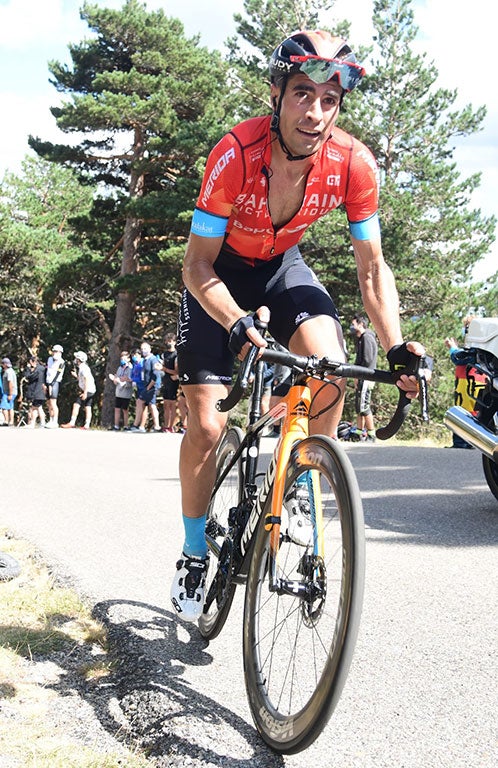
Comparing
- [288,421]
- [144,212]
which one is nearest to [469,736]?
[288,421]

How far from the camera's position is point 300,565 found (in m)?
2.79

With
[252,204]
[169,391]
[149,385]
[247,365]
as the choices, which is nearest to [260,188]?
[252,204]

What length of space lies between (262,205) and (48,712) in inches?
81.9

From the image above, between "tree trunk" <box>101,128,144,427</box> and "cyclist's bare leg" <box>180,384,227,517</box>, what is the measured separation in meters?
29.2

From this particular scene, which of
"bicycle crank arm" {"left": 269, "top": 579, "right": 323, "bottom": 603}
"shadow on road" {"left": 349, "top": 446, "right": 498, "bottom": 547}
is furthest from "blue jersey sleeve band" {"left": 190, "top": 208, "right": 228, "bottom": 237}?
"shadow on road" {"left": 349, "top": 446, "right": 498, "bottom": 547}

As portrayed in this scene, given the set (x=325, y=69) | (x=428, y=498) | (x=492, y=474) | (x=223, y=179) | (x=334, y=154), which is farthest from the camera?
(x=428, y=498)

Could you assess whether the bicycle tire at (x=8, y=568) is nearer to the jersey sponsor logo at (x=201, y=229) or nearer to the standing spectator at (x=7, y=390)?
the jersey sponsor logo at (x=201, y=229)

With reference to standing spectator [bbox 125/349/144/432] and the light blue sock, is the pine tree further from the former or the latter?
the light blue sock

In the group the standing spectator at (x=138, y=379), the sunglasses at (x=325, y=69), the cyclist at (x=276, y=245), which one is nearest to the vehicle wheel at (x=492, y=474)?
the cyclist at (x=276, y=245)

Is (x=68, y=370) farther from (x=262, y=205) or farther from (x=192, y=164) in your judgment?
(x=262, y=205)

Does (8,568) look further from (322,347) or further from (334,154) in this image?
(334,154)

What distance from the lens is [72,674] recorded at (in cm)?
348

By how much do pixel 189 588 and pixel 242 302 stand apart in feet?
4.25

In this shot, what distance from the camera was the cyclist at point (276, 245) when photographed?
10.8 feet
